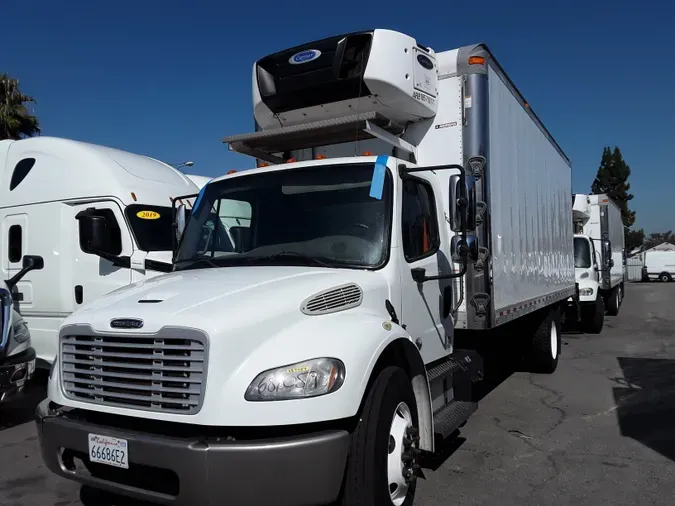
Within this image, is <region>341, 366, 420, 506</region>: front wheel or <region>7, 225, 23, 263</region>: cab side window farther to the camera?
<region>7, 225, 23, 263</region>: cab side window

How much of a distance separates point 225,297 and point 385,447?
1.25 metres

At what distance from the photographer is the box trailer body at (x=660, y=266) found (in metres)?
46.5

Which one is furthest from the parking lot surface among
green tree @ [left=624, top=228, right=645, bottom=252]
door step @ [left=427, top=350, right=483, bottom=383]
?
green tree @ [left=624, top=228, right=645, bottom=252]

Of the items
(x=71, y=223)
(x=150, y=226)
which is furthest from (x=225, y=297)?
(x=71, y=223)

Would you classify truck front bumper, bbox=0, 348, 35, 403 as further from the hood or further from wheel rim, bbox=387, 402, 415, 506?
wheel rim, bbox=387, 402, 415, 506

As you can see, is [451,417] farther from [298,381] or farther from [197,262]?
[197,262]

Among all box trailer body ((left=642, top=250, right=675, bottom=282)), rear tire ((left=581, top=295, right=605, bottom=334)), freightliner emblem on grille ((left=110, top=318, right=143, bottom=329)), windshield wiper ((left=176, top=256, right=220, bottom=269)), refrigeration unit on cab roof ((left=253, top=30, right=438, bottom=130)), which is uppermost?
refrigeration unit on cab roof ((left=253, top=30, right=438, bottom=130))

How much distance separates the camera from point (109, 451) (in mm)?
3186

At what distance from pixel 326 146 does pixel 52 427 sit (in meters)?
3.52

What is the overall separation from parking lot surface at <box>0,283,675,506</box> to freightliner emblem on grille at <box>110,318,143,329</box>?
2.00 meters

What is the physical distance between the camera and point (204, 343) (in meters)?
3.06

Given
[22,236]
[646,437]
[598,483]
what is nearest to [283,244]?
[598,483]

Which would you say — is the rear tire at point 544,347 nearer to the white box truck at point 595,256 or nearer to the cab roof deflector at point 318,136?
the cab roof deflector at point 318,136

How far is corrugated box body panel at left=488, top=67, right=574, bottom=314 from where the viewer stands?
6.04m
